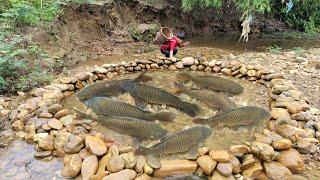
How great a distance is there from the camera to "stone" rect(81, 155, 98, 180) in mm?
4328

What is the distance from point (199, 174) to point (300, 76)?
14.5 feet

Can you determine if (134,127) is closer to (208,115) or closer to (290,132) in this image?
(208,115)

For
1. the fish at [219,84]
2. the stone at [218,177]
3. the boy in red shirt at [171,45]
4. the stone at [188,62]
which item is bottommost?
the stone at [218,177]

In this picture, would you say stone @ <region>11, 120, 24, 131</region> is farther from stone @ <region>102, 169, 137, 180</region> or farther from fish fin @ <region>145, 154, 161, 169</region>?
fish fin @ <region>145, 154, 161, 169</region>

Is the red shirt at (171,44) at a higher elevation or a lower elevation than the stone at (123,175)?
higher

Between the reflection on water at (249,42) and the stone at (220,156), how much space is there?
8.58 meters

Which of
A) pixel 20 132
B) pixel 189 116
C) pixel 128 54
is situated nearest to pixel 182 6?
pixel 128 54

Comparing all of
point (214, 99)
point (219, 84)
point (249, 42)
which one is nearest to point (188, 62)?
point (219, 84)

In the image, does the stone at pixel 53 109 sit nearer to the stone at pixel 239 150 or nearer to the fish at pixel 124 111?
the fish at pixel 124 111

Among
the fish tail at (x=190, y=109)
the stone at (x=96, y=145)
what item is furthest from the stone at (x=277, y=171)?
the stone at (x=96, y=145)

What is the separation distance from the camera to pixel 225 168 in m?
4.38

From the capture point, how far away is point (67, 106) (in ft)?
20.9

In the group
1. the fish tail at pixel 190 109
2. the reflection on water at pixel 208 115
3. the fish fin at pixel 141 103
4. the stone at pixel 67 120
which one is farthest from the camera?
the fish fin at pixel 141 103

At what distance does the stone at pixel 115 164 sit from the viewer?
14.2ft
